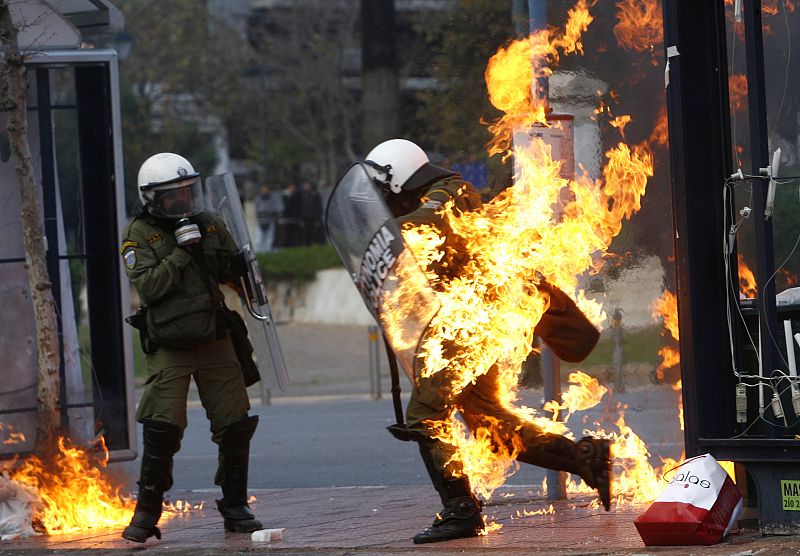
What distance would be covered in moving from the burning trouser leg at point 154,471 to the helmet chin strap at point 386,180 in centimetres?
154

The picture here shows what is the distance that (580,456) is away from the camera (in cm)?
643

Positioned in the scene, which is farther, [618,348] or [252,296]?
[618,348]

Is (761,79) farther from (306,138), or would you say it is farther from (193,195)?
(306,138)

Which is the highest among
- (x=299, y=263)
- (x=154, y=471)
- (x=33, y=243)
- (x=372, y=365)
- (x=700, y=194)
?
(x=700, y=194)

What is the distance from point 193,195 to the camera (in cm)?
701

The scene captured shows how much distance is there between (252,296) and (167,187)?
741 mm

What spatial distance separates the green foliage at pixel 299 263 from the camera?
24984 millimetres

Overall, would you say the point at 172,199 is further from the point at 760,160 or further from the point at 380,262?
the point at 760,160

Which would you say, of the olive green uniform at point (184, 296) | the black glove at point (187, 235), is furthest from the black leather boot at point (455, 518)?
the black glove at point (187, 235)

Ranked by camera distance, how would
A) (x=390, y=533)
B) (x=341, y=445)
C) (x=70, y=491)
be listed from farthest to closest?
1. (x=341, y=445)
2. (x=70, y=491)
3. (x=390, y=533)

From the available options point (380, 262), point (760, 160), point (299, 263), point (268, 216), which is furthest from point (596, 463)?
point (268, 216)

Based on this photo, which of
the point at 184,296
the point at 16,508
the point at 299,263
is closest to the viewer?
the point at 184,296

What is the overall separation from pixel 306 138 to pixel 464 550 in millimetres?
29573

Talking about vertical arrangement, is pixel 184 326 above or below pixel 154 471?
above
